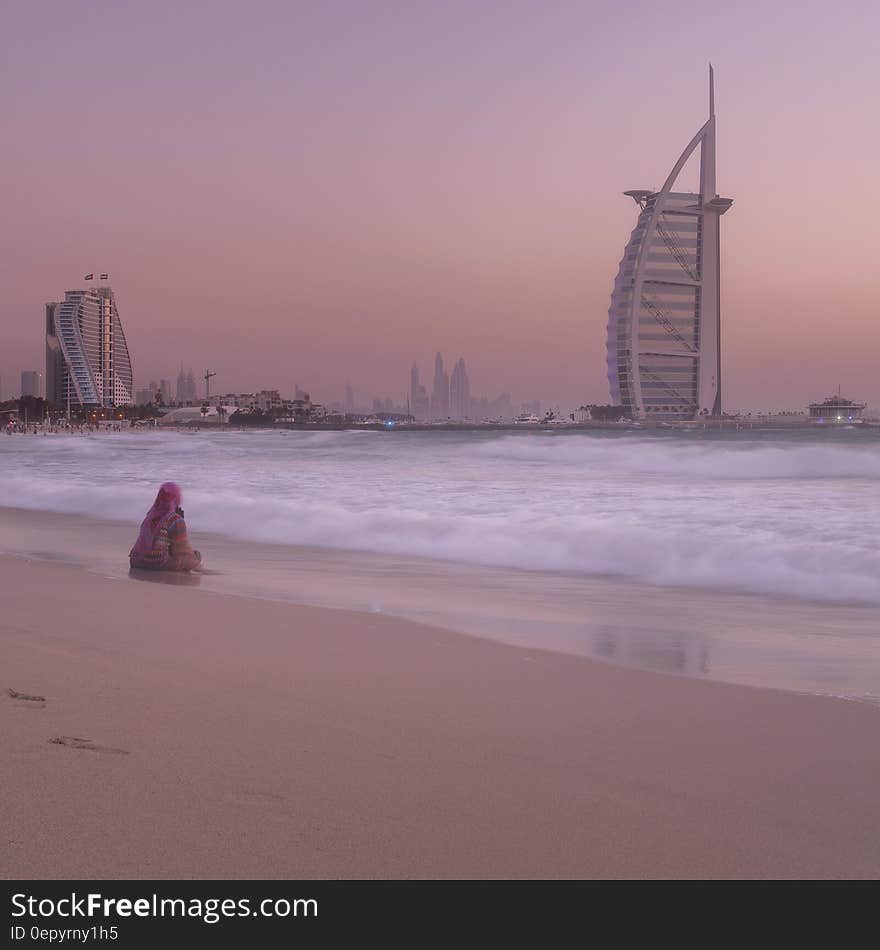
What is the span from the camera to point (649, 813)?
256 centimetres

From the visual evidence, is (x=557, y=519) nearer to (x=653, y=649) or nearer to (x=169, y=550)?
(x=169, y=550)

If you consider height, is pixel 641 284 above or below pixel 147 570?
above

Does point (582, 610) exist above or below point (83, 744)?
below

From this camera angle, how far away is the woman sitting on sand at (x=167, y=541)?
805 cm

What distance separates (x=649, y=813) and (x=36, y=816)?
5.09ft

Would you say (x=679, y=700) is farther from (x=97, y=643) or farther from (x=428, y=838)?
(x=97, y=643)

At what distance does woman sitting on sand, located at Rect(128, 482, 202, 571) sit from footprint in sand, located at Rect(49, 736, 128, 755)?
5162 millimetres

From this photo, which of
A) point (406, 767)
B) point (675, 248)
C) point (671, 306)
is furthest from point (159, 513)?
point (675, 248)

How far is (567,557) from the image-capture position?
407 inches

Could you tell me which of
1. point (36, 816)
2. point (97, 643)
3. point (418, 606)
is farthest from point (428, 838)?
point (418, 606)

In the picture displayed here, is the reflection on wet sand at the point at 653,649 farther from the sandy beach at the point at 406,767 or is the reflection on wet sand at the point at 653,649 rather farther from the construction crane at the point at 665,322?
the construction crane at the point at 665,322

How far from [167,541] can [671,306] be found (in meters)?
149

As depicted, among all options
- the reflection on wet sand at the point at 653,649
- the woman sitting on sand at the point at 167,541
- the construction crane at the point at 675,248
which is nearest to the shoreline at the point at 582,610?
the reflection on wet sand at the point at 653,649

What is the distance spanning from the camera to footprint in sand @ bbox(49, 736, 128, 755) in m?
2.87
